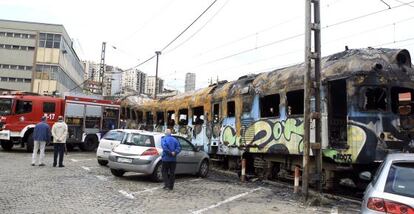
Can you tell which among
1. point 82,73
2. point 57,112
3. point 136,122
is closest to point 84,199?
point 57,112

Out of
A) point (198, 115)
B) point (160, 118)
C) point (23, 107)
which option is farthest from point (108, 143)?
point (160, 118)

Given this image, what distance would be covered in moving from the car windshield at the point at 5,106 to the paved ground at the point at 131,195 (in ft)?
28.6

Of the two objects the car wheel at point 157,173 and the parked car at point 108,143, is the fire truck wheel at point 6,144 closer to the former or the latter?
the parked car at point 108,143

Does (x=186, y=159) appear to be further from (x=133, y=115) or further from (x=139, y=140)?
(x=133, y=115)

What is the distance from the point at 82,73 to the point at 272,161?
78.1m

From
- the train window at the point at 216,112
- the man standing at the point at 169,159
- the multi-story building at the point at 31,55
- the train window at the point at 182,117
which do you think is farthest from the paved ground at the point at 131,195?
the multi-story building at the point at 31,55

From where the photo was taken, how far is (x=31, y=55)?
57719 millimetres

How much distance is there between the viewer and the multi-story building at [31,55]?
2242 inches

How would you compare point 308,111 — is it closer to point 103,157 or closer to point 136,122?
point 103,157

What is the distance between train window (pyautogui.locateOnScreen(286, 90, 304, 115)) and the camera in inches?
536

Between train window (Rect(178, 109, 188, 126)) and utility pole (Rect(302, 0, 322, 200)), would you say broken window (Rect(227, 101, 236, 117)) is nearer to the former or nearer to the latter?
train window (Rect(178, 109, 188, 126))

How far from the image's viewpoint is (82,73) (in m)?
88.0

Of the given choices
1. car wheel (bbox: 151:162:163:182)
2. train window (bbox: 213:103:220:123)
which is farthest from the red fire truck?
car wheel (bbox: 151:162:163:182)

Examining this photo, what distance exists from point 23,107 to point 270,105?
44.9 ft
